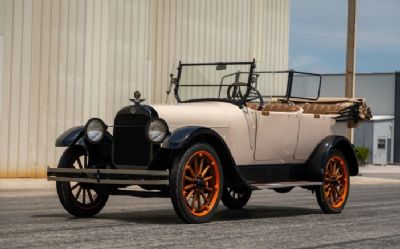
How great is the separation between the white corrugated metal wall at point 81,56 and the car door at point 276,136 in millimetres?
10971

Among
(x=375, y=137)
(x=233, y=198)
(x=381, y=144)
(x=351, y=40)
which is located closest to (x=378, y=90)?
(x=381, y=144)

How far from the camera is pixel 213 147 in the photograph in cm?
977

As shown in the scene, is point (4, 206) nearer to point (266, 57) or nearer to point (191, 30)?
point (191, 30)

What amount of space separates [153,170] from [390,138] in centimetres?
4882

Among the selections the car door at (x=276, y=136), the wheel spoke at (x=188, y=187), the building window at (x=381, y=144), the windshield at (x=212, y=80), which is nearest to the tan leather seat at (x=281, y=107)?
the car door at (x=276, y=136)

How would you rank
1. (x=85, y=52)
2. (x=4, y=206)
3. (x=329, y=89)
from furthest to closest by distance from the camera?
1. (x=329, y=89)
2. (x=85, y=52)
3. (x=4, y=206)

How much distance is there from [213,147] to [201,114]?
491 mm

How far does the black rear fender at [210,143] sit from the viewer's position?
357 inches

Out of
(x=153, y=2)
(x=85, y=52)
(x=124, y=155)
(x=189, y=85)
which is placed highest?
(x=153, y=2)

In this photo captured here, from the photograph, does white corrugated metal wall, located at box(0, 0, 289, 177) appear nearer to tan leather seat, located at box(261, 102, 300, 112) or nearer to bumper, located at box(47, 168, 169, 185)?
tan leather seat, located at box(261, 102, 300, 112)

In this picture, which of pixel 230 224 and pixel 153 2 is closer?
pixel 230 224

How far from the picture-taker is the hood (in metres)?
9.78

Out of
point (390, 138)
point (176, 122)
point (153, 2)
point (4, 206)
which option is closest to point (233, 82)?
point (176, 122)

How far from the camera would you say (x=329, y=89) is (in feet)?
211
